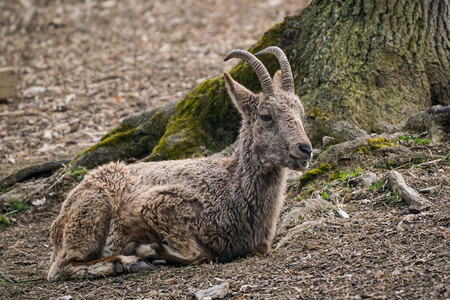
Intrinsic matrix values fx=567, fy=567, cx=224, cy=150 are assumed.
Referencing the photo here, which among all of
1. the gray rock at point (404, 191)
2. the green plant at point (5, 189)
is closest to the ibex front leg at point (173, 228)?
the gray rock at point (404, 191)

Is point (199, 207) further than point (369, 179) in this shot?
No

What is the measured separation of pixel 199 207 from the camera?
7.01m

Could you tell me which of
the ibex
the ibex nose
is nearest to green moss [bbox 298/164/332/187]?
the ibex

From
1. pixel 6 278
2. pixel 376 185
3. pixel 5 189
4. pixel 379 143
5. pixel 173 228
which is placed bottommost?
pixel 376 185

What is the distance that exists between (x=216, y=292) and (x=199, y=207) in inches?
72.7

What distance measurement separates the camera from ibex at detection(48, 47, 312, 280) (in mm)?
6793

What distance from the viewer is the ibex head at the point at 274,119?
6.64 m

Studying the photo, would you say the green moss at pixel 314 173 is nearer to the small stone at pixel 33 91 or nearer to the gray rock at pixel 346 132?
the gray rock at pixel 346 132

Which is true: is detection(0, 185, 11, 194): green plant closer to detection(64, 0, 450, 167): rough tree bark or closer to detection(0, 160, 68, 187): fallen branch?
detection(0, 160, 68, 187): fallen branch

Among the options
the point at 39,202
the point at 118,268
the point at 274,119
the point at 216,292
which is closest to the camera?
the point at 216,292

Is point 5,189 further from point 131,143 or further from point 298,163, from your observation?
point 298,163

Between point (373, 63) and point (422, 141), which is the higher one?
point (373, 63)

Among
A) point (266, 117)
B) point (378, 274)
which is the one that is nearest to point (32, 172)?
point (266, 117)

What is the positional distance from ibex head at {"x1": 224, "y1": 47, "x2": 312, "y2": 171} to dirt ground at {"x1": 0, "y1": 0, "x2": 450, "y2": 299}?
0.96 meters
